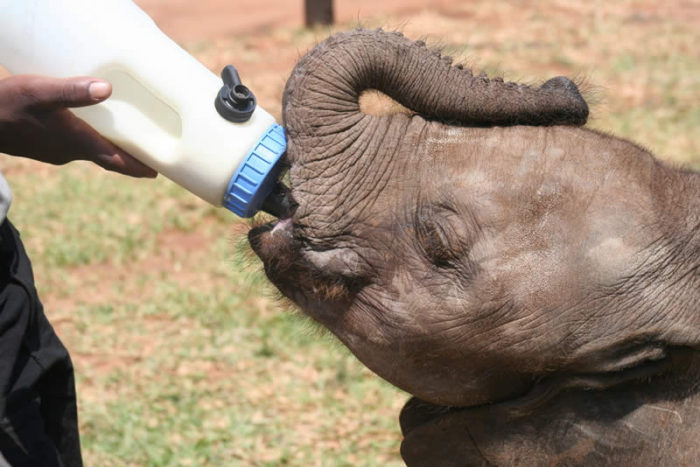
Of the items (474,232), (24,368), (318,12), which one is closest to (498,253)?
(474,232)

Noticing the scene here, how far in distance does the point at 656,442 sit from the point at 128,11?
1.63 meters

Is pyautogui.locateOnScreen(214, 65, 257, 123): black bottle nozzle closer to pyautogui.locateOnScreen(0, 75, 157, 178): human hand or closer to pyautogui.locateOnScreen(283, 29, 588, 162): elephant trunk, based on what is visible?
pyautogui.locateOnScreen(283, 29, 588, 162): elephant trunk

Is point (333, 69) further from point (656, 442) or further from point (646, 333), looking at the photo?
point (656, 442)

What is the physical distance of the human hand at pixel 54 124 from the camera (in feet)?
8.29

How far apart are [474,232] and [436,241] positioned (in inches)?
3.8

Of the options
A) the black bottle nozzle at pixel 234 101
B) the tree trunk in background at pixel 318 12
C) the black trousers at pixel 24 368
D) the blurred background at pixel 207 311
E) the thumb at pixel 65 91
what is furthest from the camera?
the tree trunk in background at pixel 318 12

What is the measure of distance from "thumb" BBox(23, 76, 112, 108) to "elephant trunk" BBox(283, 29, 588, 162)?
0.44 m

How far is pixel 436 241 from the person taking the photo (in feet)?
8.48

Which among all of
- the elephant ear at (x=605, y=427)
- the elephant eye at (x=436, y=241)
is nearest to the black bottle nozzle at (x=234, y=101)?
the elephant eye at (x=436, y=241)

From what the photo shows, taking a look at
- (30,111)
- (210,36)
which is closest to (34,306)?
(30,111)

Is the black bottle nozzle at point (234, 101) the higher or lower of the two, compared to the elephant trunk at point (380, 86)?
lower

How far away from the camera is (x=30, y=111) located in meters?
2.66

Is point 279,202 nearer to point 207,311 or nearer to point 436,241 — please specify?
point 436,241

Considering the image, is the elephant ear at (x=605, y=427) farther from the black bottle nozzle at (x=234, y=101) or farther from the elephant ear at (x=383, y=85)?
the black bottle nozzle at (x=234, y=101)
